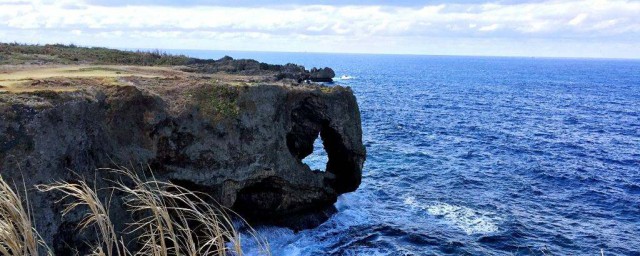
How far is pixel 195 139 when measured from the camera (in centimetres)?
2481

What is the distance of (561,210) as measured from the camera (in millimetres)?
33562

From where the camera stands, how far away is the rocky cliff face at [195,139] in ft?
60.3

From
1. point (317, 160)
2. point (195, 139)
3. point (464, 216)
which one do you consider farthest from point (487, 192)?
point (195, 139)

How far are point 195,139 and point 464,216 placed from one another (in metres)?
17.8

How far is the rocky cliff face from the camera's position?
60.3 ft

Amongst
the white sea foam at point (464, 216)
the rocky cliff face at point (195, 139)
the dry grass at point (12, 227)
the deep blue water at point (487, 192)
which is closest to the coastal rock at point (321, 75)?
the deep blue water at point (487, 192)

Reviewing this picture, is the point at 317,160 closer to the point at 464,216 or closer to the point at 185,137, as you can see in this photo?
the point at 464,216

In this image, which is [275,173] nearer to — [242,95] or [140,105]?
[242,95]

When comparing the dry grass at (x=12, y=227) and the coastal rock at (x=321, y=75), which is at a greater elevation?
the dry grass at (x=12, y=227)

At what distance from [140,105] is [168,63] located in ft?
98.8

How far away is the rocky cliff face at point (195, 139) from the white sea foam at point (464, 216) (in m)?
5.49

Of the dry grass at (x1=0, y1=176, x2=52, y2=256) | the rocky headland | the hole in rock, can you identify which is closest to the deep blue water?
the hole in rock

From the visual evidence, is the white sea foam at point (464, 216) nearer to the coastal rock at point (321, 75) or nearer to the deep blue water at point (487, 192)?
the deep blue water at point (487, 192)

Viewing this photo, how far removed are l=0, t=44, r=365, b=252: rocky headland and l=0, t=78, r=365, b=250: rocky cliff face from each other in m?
0.05
